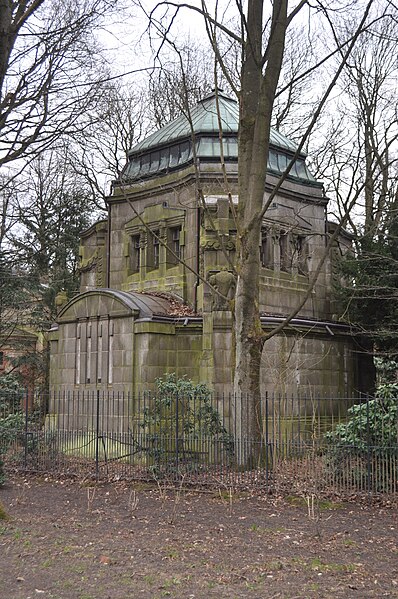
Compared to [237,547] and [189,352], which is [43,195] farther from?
[237,547]

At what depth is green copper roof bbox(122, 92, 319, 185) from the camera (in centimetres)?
1928

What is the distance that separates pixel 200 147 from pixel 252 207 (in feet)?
21.9

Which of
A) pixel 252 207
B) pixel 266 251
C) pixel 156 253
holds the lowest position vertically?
pixel 252 207

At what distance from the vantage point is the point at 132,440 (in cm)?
1462

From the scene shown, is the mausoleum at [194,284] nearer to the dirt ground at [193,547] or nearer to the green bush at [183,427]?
the green bush at [183,427]

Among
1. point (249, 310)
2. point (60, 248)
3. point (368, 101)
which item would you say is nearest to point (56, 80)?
point (249, 310)

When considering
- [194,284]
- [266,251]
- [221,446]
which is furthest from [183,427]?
[266,251]

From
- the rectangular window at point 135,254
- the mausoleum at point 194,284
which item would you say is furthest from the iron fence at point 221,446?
the rectangular window at point 135,254

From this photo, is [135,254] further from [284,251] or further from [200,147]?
[284,251]

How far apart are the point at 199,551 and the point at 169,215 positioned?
12.2 meters

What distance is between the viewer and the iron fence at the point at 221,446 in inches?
455

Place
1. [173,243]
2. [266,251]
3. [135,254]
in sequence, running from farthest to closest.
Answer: [135,254], [173,243], [266,251]

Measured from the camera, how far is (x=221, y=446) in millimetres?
13336

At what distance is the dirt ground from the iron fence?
2.47ft
